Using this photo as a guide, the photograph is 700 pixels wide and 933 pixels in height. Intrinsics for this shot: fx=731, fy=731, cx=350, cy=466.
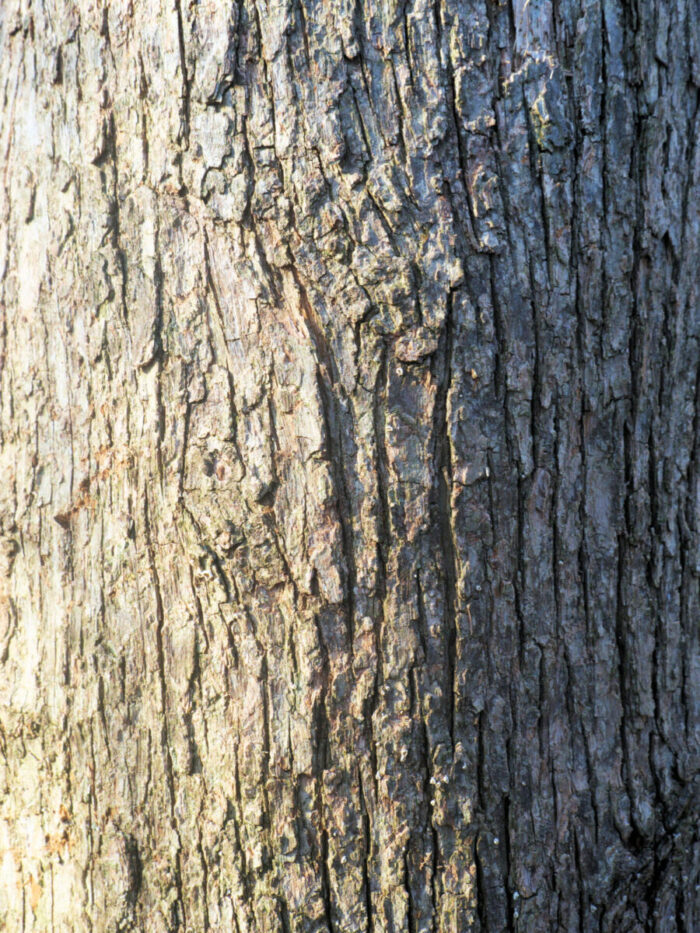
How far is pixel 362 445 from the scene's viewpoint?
1424 mm

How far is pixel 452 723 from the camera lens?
4.75 ft

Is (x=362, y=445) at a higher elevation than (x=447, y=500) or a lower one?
higher

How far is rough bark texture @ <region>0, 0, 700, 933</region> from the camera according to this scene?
4.57 ft

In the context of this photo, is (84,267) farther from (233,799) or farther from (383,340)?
(233,799)

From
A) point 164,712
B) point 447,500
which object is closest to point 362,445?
point 447,500

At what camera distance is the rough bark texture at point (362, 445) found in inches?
54.8

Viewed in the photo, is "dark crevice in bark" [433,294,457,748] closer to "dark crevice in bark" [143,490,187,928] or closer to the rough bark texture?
the rough bark texture

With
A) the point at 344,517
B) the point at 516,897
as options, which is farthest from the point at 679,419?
the point at 516,897

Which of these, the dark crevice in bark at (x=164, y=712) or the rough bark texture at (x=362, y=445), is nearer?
the rough bark texture at (x=362, y=445)

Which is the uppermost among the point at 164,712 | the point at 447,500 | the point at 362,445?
the point at 362,445

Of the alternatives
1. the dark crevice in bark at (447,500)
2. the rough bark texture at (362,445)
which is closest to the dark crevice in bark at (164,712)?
the rough bark texture at (362,445)

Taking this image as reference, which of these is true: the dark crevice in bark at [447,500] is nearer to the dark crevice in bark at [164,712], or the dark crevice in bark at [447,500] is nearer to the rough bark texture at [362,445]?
the rough bark texture at [362,445]

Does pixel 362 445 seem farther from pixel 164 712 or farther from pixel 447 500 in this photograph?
pixel 164 712

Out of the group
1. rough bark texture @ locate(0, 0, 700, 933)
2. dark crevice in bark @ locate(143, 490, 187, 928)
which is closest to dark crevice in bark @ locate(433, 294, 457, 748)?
rough bark texture @ locate(0, 0, 700, 933)
